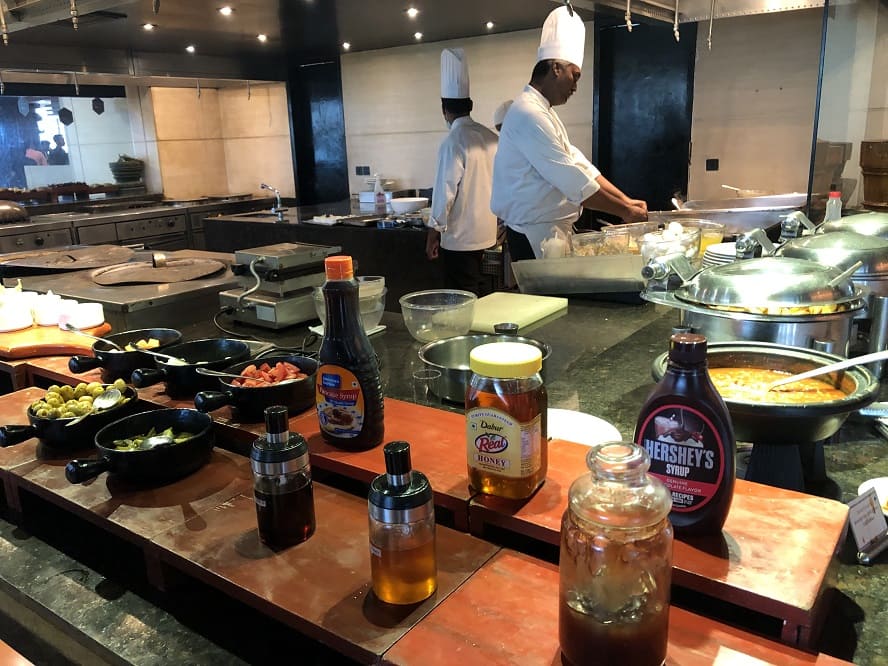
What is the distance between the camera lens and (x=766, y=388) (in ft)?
3.67

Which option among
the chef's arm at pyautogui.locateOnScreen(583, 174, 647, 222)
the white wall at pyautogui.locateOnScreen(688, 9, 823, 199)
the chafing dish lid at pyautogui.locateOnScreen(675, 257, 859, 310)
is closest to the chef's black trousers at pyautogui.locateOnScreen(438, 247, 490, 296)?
the chef's arm at pyautogui.locateOnScreen(583, 174, 647, 222)

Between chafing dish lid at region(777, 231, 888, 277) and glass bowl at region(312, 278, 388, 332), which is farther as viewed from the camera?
glass bowl at region(312, 278, 388, 332)

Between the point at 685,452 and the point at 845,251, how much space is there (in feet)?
3.91

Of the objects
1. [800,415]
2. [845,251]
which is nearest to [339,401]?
[800,415]

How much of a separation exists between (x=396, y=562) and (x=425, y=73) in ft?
19.1

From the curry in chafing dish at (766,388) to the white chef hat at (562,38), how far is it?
229 centimetres

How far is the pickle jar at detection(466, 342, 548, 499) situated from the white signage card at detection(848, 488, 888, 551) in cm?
42

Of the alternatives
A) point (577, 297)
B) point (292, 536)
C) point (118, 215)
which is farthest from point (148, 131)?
point (292, 536)

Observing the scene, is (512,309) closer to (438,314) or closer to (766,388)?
(438,314)

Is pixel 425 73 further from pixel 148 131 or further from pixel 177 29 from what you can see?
pixel 148 131

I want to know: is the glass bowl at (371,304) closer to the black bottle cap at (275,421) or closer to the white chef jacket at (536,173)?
the black bottle cap at (275,421)

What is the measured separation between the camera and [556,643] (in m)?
0.76

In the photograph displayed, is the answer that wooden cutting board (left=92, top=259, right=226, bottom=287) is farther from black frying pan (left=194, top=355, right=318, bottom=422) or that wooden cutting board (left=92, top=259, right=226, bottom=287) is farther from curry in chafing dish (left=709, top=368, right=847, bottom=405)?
curry in chafing dish (left=709, top=368, right=847, bottom=405)

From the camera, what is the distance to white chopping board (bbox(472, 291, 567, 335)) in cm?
203
